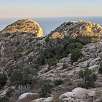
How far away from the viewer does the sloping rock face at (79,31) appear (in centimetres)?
3225

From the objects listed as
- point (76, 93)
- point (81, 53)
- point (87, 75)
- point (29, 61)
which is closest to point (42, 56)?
point (29, 61)

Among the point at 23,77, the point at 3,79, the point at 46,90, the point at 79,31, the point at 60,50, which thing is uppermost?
the point at 79,31

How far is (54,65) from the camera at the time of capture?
25.7 metres

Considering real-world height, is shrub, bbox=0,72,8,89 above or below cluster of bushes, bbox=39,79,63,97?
below

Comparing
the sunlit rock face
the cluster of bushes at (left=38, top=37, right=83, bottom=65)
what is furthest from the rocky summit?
the sunlit rock face

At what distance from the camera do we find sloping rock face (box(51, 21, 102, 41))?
1270 inches

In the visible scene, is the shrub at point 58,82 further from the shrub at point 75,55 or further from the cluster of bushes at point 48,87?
the shrub at point 75,55

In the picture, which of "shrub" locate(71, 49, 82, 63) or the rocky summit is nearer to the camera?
the rocky summit

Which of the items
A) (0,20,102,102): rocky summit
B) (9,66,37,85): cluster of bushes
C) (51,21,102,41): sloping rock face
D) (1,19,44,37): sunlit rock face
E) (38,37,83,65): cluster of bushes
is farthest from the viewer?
(1,19,44,37): sunlit rock face

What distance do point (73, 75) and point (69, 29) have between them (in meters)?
14.0

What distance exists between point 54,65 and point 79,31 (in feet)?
26.9

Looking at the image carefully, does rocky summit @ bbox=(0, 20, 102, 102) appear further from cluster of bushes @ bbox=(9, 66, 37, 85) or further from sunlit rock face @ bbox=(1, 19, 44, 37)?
sunlit rock face @ bbox=(1, 19, 44, 37)

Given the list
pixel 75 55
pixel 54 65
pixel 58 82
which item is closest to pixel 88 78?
pixel 58 82

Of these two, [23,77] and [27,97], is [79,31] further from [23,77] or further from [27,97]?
[27,97]
